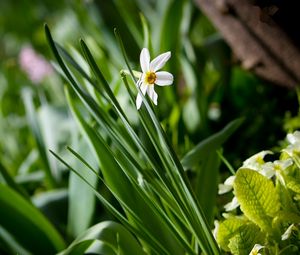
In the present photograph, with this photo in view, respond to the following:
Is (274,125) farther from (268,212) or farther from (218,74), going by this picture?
(268,212)

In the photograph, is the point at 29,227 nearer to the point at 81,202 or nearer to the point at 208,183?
the point at 81,202

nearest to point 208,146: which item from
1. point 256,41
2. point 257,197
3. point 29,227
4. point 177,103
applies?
point 257,197

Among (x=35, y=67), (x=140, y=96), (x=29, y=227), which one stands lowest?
(x=29, y=227)

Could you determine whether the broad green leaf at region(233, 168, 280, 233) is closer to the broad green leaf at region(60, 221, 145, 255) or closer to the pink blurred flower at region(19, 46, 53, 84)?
the broad green leaf at region(60, 221, 145, 255)

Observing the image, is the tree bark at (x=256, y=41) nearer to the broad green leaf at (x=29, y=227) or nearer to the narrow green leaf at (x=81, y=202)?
the narrow green leaf at (x=81, y=202)

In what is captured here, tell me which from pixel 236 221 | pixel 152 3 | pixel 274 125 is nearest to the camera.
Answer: pixel 236 221

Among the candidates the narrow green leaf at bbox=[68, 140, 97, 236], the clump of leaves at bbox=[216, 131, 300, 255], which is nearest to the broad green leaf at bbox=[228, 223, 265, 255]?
the clump of leaves at bbox=[216, 131, 300, 255]

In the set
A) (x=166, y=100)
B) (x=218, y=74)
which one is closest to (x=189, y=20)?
(x=218, y=74)
